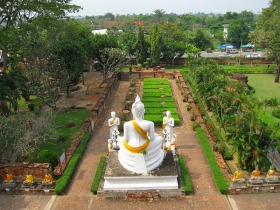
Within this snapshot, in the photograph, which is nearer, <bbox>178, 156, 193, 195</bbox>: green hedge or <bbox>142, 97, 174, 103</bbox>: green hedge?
<bbox>178, 156, 193, 195</bbox>: green hedge

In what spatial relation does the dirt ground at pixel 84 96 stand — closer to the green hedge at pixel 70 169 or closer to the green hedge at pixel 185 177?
the green hedge at pixel 70 169

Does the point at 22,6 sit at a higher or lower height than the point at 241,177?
higher

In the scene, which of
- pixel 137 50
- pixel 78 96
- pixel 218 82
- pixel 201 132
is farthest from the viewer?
pixel 137 50

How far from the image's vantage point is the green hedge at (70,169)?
43.9ft

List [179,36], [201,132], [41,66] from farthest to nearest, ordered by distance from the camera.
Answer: [179,36], [41,66], [201,132]

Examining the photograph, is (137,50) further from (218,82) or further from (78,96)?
(218,82)

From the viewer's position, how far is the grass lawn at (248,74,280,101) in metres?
28.1

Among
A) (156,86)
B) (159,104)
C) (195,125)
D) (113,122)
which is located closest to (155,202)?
(113,122)

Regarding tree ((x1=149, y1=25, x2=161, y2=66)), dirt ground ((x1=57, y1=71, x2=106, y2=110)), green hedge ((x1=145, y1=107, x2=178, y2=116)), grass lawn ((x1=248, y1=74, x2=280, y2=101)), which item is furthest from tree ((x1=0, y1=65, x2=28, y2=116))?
tree ((x1=149, y1=25, x2=161, y2=66))

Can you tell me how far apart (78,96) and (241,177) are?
1766 centimetres

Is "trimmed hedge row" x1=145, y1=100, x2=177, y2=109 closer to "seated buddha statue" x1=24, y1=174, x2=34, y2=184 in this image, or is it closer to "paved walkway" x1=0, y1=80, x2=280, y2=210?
"paved walkway" x1=0, y1=80, x2=280, y2=210

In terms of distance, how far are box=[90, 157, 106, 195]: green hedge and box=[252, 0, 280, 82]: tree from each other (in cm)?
2270

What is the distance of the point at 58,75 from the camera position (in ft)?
75.3

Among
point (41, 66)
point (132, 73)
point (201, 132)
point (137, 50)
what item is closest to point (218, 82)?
point (201, 132)
